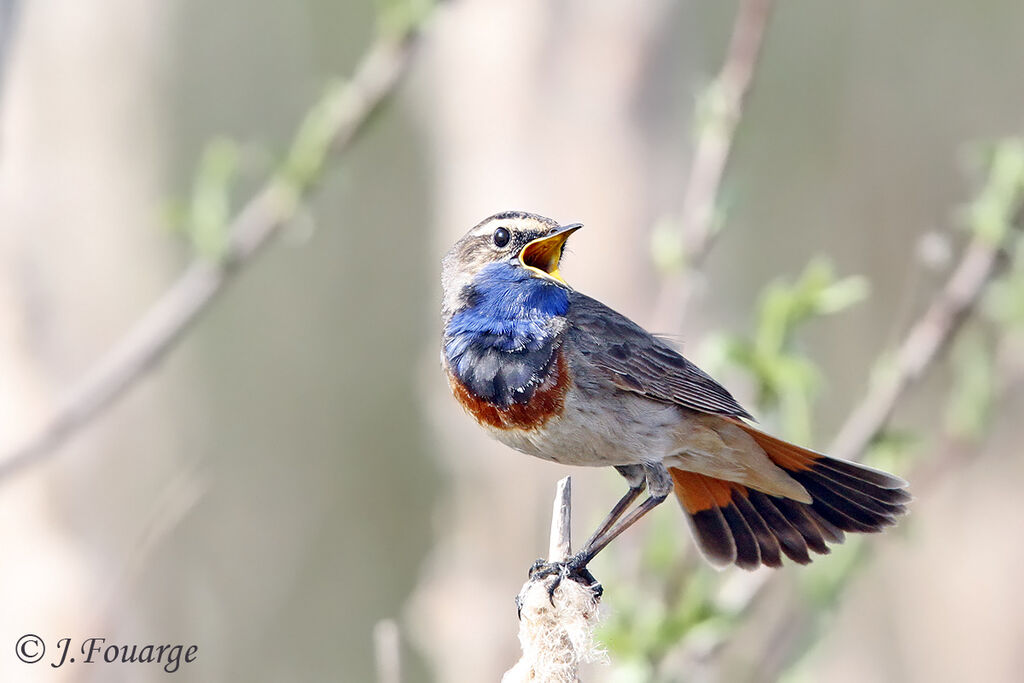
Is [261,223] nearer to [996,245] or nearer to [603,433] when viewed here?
[603,433]

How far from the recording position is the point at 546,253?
299cm

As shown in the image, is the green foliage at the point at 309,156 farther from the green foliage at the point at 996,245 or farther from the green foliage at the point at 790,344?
the green foliage at the point at 996,245

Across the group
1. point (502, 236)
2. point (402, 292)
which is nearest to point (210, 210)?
point (502, 236)

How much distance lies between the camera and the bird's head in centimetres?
294

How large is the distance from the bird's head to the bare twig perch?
55 centimetres

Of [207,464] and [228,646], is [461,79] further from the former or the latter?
[228,646]

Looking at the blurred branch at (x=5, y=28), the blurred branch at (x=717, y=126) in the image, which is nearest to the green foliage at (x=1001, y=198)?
the blurred branch at (x=717, y=126)

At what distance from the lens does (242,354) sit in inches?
356

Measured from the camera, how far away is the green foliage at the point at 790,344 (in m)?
3.72

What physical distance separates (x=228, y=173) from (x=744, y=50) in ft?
5.50

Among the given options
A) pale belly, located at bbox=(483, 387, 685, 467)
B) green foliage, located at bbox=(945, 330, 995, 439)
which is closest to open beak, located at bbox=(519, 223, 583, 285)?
pale belly, located at bbox=(483, 387, 685, 467)

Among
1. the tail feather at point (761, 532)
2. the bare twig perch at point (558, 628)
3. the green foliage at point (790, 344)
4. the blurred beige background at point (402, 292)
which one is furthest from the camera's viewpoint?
the blurred beige background at point (402, 292)

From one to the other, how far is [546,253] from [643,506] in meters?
0.70

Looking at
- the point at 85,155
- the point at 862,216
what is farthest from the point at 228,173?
the point at 862,216
